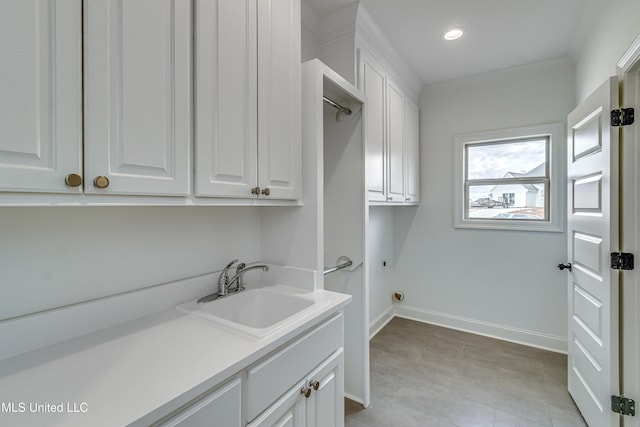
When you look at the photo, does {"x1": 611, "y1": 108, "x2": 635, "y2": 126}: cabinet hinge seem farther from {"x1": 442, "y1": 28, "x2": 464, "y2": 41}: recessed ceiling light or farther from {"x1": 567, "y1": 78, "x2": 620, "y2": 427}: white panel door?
{"x1": 442, "y1": 28, "x2": 464, "y2": 41}: recessed ceiling light

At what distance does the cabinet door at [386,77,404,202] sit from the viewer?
241 cm

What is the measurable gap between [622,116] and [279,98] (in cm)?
181

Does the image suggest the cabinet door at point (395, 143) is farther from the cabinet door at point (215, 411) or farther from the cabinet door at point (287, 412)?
the cabinet door at point (215, 411)

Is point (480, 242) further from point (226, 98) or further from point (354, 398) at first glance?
point (226, 98)

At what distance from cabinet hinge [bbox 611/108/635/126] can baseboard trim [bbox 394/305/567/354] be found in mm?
2170

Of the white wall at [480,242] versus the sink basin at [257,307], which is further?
the white wall at [480,242]

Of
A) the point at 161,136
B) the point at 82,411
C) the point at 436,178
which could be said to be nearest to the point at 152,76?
the point at 161,136

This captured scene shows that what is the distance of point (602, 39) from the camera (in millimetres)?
1793

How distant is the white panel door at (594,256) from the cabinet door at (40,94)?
2.34m

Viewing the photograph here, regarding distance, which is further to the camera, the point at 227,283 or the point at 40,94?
the point at 227,283

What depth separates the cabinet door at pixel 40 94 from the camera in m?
0.62

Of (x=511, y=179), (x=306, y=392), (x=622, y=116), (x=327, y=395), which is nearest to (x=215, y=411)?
(x=306, y=392)

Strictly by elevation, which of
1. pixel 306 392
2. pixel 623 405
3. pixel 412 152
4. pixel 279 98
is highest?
pixel 412 152

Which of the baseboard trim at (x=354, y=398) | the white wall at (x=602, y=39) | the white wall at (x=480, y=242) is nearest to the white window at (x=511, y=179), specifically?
the white wall at (x=480, y=242)
